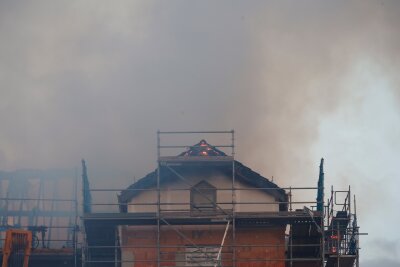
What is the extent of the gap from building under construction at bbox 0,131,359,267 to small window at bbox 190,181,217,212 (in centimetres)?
4

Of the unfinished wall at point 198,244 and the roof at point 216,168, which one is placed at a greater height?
the roof at point 216,168

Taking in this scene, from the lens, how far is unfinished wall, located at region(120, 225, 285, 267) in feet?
108

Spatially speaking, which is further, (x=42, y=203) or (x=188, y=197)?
(x=42, y=203)

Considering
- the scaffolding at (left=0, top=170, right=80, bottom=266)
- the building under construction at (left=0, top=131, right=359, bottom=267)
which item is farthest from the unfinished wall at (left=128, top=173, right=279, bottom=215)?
the scaffolding at (left=0, top=170, right=80, bottom=266)

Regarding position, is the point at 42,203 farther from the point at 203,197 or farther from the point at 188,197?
the point at 203,197

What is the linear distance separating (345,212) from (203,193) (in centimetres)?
552

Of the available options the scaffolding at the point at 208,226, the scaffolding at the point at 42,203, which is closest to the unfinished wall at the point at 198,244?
the scaffolding at the point at 208,226

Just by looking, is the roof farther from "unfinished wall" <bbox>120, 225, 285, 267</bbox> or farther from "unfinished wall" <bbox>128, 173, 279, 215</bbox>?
"unfinished wall" <bbox>120, 225, 285, 267</bbox>

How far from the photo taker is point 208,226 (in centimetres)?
→ 3325

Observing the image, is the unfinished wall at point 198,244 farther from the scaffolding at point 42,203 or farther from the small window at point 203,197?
the scaffolding at point 42,203

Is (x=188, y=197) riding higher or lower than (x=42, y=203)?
lower

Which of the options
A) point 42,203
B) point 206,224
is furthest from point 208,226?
point 42,203

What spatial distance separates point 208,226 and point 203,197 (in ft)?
4.04

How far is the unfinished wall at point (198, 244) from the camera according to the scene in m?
33.0
